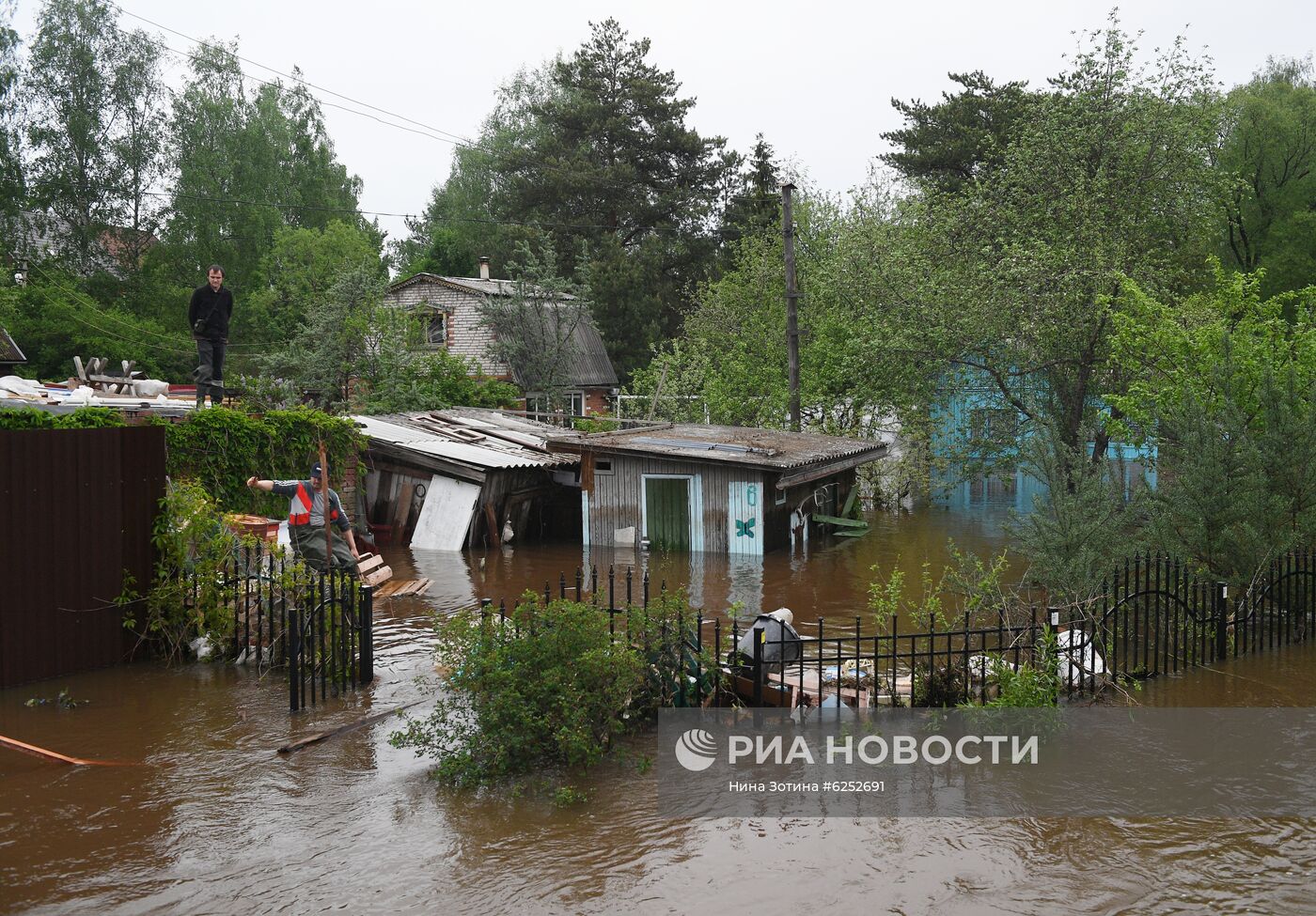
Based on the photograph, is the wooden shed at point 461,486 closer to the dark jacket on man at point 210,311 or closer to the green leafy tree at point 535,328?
the dark jacket on man at point 210,311

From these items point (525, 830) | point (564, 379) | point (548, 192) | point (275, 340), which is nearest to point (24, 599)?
point (525, 830)

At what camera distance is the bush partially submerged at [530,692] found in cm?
704

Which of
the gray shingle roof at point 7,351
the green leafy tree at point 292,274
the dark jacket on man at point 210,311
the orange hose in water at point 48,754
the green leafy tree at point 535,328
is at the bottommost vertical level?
the orange hose in water at point 48,754

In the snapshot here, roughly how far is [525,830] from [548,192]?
39919mm

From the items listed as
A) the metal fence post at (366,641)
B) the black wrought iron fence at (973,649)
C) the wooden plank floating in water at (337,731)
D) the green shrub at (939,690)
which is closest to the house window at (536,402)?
the black wrought iron fence at (973,649)

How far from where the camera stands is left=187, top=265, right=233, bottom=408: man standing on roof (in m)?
13.9

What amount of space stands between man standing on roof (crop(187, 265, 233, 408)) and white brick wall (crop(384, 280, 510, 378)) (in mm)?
19971

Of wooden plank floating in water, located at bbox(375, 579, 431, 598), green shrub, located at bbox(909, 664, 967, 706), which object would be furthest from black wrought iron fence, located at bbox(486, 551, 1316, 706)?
wooden plank floating in water, located at bbox(375, 579, 431, 598)

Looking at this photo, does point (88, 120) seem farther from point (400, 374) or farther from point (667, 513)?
point (667, 513)

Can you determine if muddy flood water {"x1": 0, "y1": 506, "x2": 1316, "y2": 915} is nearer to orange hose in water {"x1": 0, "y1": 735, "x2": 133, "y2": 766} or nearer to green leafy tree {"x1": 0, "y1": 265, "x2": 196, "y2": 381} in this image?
orange hose in water {"x1": 0, "y1": 735, "x2": 133, "y2": 766}

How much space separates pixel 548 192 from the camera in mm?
43656

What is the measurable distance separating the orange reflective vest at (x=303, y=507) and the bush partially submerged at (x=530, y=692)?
514 cm

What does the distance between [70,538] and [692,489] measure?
12.1m

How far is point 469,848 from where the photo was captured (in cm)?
621
